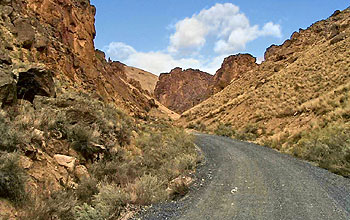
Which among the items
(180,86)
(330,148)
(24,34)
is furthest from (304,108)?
(180,86)

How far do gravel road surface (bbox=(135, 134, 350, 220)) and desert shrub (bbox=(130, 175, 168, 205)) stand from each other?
0.90 feet

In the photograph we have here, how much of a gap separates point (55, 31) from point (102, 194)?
75.2 feet

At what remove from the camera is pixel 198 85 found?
12088 cm

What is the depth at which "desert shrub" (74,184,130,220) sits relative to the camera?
15.9ft

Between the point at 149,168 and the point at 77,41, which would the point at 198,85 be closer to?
the point at 77,41

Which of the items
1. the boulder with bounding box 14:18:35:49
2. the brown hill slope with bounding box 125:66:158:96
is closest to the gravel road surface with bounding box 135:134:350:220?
the boulder with bounding box 14:18:35:49

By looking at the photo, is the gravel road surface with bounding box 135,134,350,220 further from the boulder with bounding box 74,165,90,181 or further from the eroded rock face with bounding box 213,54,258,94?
the eroded rock face with bounding box 213,54,258,94

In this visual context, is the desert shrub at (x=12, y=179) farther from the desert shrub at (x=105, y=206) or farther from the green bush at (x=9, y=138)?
the desert shrub at (x=105, y=206)

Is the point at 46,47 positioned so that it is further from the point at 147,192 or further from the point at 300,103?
the point at 300,103

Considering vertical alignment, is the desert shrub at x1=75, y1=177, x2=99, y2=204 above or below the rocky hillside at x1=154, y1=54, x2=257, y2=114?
below

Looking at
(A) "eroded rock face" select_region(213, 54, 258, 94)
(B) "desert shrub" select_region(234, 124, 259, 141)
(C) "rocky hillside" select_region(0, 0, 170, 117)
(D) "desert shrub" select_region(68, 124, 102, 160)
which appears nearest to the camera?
(D) "desert shrub" select_region(68, 124, 102, 160)

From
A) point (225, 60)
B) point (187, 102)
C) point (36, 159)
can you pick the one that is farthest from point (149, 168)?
point (187, 102)

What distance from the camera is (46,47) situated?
19.0m

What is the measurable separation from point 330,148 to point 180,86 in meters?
110
